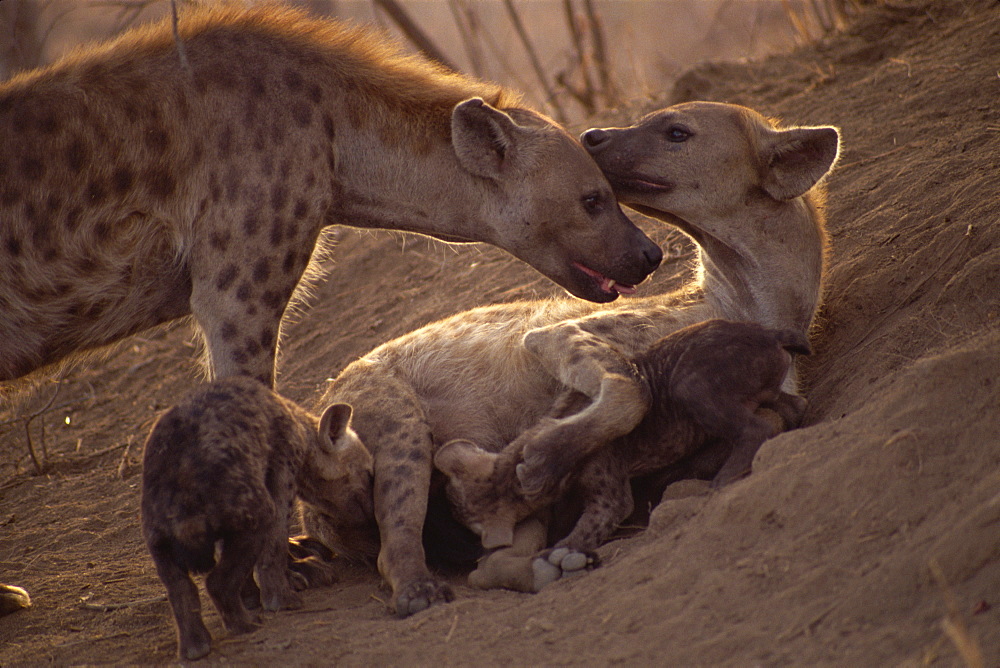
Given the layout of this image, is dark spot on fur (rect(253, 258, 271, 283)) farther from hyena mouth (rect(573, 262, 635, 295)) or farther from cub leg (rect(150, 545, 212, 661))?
hyena mouth (rect(573, 262, 635, 295))

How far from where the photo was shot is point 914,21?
6.03m

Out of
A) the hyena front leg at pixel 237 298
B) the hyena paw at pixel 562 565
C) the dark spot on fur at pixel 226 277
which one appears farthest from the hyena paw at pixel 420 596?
the dark spot on fur at pixel 226 277

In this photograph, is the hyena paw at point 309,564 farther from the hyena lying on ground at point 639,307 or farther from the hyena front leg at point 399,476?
the hyena front leg at point 399,476

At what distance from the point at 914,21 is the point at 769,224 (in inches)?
119

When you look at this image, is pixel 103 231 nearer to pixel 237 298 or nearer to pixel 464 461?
pixel 237 298

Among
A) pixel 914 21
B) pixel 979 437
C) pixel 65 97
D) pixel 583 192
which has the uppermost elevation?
pixel 65 97

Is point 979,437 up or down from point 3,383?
down

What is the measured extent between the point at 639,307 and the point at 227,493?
184 cm

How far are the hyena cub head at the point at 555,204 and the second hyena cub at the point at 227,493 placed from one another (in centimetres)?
106

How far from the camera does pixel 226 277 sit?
3252 mm

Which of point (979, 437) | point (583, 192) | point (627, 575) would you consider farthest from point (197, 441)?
point (979, 437)

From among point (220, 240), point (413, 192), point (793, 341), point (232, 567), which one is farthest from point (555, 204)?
point (232, 567)

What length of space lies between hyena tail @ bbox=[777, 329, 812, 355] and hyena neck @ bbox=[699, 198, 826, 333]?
0.50 m

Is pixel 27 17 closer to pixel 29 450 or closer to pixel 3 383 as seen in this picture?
pixel 29 450
